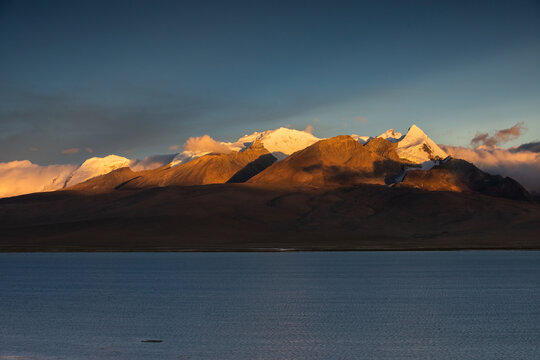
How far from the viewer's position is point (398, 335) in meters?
31.1

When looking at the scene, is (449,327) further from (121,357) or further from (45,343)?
(45,343)

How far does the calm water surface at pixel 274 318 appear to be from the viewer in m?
27.8

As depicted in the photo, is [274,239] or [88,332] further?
[274,239]

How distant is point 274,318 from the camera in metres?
36.9

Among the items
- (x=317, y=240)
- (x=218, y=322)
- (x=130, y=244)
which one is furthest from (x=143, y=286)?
(x=317, y=240)

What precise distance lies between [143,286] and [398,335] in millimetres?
31718

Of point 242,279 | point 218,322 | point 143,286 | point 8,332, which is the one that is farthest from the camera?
point 242,279

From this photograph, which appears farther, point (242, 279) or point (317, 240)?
point (317, 240)

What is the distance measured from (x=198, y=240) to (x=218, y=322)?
15757cm

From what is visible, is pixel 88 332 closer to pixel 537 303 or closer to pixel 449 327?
pixel 449 327

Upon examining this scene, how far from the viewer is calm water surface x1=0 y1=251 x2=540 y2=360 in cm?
2783

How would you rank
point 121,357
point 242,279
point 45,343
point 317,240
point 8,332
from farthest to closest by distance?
point 317,240 → point 242,279 → point 8,332 → point 45,343 → point 121,357

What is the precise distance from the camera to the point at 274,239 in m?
197

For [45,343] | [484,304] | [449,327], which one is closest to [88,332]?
[45,343]
